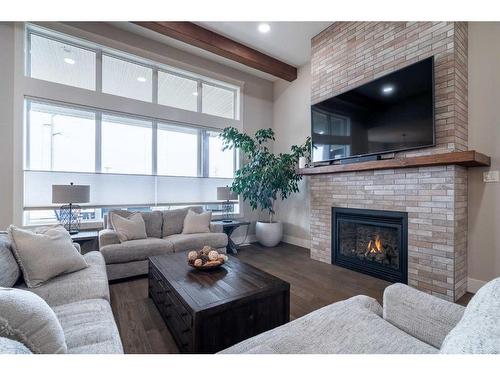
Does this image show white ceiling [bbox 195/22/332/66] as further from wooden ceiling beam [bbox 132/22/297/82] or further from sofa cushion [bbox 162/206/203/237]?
sofa cushion [bbox 162/206/203/237]

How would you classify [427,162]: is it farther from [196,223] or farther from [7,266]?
[7,266]

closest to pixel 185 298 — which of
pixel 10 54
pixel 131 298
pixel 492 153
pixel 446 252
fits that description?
pixel 131 298

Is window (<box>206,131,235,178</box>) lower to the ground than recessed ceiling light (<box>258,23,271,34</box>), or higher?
lower

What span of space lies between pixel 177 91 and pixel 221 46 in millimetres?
1128

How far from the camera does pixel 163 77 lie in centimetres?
420

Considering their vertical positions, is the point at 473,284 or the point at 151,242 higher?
the point at 151,242

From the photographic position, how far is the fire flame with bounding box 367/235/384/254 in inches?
122

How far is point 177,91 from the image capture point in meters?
4.34

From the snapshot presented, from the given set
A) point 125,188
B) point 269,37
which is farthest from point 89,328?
point 269,37

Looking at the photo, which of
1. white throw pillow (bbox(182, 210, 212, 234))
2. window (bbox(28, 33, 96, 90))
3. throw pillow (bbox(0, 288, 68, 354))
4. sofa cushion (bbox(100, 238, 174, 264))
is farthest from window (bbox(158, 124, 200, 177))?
throw pillow (bbox(0, 288, 68, 354))

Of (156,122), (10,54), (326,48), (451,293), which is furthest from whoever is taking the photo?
(156,122)

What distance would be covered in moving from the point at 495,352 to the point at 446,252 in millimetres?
2336

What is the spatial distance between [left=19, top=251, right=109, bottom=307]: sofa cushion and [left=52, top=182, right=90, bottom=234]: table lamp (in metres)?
1.38
